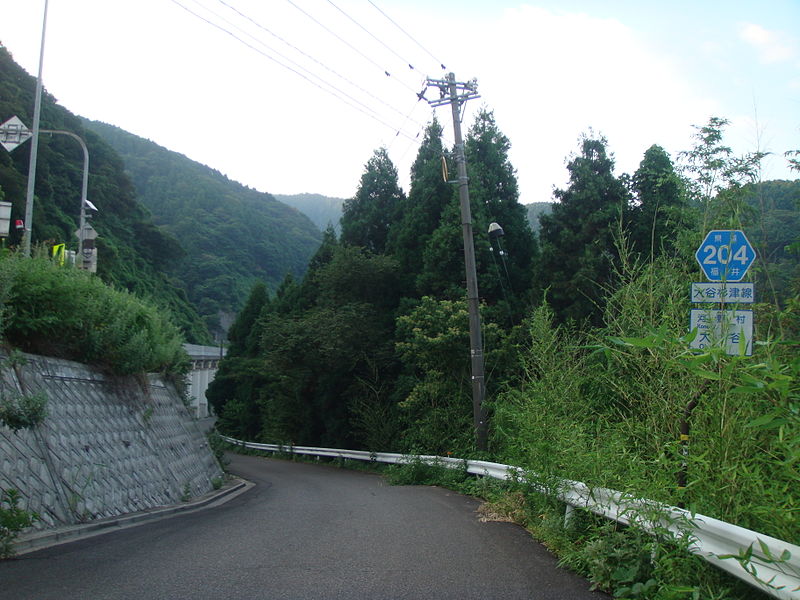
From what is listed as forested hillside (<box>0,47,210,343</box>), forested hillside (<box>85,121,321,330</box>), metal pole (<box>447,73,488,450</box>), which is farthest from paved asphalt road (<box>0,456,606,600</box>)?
forested hillside (<box>85,121,321,330</box>)

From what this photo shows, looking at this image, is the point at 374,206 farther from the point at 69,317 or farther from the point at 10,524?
the point at 10,524

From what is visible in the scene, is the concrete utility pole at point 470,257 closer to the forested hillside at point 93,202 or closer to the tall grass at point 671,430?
the tall grass at point 671,430

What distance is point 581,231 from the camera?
24.9m

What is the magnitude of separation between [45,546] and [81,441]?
324 centimetres

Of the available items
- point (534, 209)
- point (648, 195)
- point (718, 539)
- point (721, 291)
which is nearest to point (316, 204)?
point (534, 209)

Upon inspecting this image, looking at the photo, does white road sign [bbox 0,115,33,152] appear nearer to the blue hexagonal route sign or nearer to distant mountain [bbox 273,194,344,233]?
the blue hexagonal route sign

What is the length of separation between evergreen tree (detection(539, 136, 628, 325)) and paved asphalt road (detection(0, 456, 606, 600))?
50.9 feet

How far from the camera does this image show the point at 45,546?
7.54 m

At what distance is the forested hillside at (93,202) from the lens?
1521 inches

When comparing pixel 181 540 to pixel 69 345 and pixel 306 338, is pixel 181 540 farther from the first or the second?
pixel 306 338

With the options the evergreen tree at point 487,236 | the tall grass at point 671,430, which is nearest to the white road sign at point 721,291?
the tall grass at point 671,430

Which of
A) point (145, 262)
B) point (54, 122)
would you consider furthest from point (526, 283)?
point (145, 262)

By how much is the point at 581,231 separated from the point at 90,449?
62.4 ft

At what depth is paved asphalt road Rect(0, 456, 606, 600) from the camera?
513 cm
